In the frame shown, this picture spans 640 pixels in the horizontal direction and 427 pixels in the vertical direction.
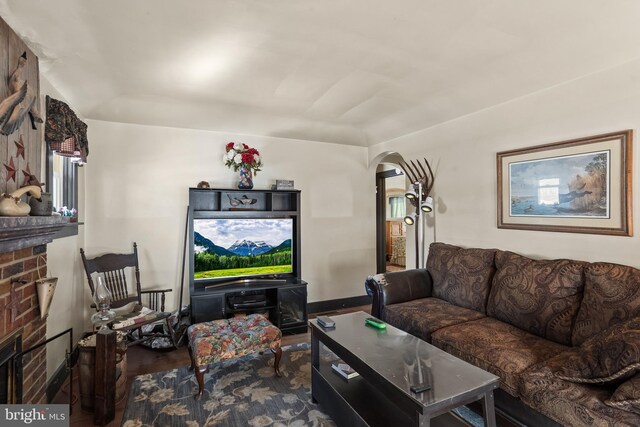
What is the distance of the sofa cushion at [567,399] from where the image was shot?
147cm

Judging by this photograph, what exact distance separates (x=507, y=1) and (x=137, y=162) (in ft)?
12.1

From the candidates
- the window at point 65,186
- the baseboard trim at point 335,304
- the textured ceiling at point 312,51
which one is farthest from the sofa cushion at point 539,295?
the window at point 65,186

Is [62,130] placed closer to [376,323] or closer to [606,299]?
[376,323]

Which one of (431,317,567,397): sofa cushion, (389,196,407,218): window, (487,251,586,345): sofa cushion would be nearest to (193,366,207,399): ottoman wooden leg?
(431,317,567,397): sofa cushion

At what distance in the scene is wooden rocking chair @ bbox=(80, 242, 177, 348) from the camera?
2.99 metres

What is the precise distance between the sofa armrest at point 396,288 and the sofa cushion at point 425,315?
0.25ft

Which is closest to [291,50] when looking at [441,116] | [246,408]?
[441,116]

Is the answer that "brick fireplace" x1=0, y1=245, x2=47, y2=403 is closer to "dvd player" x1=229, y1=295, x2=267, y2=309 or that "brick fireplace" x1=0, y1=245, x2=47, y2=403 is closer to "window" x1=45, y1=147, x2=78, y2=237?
"window" x1=45, y1=147, x2=78, y2=237

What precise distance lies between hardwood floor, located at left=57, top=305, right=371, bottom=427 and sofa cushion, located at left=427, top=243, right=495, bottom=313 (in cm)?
160

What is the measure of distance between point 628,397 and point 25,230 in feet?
9.73

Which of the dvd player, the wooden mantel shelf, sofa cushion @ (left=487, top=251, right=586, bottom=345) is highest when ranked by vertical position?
the wooden mantel shelf

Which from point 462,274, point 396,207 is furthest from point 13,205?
point 396,207

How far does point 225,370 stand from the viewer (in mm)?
2818

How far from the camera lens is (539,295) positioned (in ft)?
7.84
